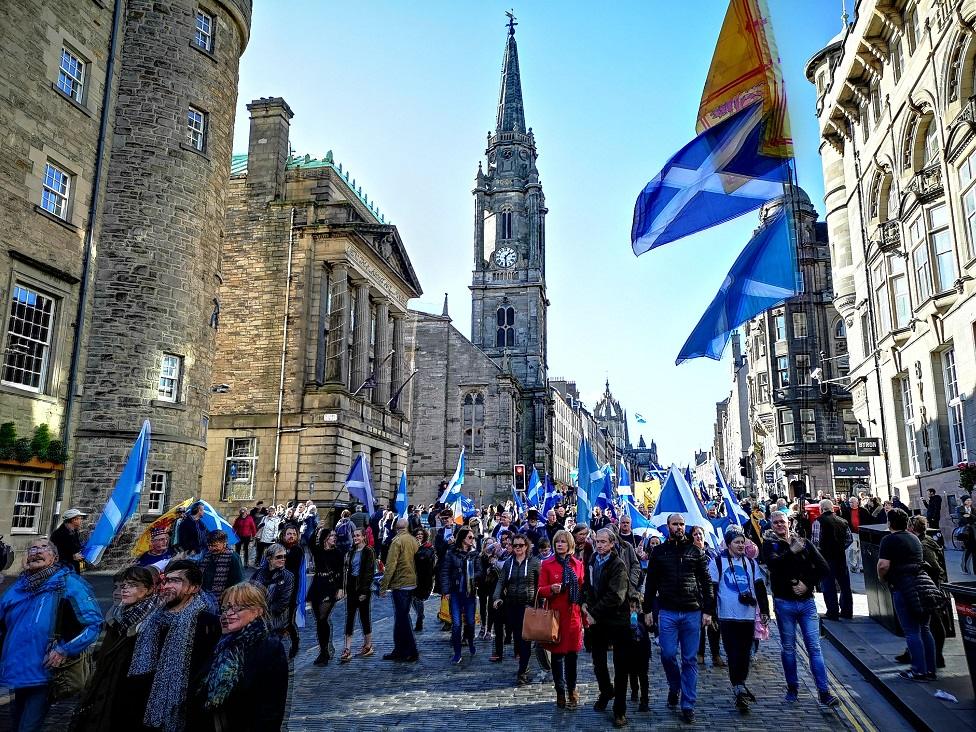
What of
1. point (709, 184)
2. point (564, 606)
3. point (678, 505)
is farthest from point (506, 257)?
point (564, 606)

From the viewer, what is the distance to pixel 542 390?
Result: 80125 mm

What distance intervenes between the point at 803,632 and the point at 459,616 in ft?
15.3

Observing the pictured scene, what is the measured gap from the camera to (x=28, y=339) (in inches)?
731

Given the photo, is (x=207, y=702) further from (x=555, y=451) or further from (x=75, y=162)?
(x=555, y=451)

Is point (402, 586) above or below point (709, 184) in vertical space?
below

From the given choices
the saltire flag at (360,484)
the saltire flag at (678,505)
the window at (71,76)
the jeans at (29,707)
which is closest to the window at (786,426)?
the saltire flag at (360,484)

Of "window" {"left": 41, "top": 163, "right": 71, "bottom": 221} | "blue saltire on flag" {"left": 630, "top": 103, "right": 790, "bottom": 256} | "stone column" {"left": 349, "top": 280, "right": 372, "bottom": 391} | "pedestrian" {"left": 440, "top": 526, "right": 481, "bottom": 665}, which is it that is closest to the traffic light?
"stone column" {"left": 349, "top": 280, "right": 372, "bottom": 391}

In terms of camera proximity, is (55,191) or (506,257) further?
(506,257)

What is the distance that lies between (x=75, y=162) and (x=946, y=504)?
2750 cm

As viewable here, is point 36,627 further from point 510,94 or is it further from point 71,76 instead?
point 510,94

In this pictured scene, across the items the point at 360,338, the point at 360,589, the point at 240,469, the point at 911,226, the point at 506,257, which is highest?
the point at 506,257

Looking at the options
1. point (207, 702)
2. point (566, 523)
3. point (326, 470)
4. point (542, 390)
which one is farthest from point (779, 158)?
point (542, 390)

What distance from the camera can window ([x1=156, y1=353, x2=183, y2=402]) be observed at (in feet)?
74.8

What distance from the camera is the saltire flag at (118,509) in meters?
9.21
